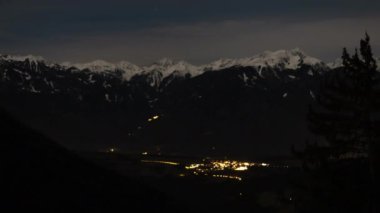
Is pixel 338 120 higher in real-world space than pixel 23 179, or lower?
higher

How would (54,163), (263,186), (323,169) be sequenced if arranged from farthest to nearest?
(263,186)
(54,163)
(323,169)

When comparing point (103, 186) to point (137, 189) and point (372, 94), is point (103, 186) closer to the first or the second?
point (137, 189)

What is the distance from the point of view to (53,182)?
69562mm

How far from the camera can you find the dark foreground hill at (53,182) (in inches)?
2438

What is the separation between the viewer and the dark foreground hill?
61.9 meters

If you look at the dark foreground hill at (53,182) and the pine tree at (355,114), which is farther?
the dark foreground hill at (53,182)

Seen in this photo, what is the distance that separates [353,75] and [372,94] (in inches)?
85.7

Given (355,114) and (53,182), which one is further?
(53,182)

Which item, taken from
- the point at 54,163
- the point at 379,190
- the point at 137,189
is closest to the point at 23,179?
the point at 54,163

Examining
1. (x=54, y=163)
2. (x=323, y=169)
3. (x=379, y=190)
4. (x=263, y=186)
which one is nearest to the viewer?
(x=379, y=190)

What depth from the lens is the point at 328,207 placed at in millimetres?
45531

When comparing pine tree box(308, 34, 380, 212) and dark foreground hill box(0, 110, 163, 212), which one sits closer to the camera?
pine tree box(308, 34, 380, 212)

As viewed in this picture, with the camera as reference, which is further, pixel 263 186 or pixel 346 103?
pixel 263 186

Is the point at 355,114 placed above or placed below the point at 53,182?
above
